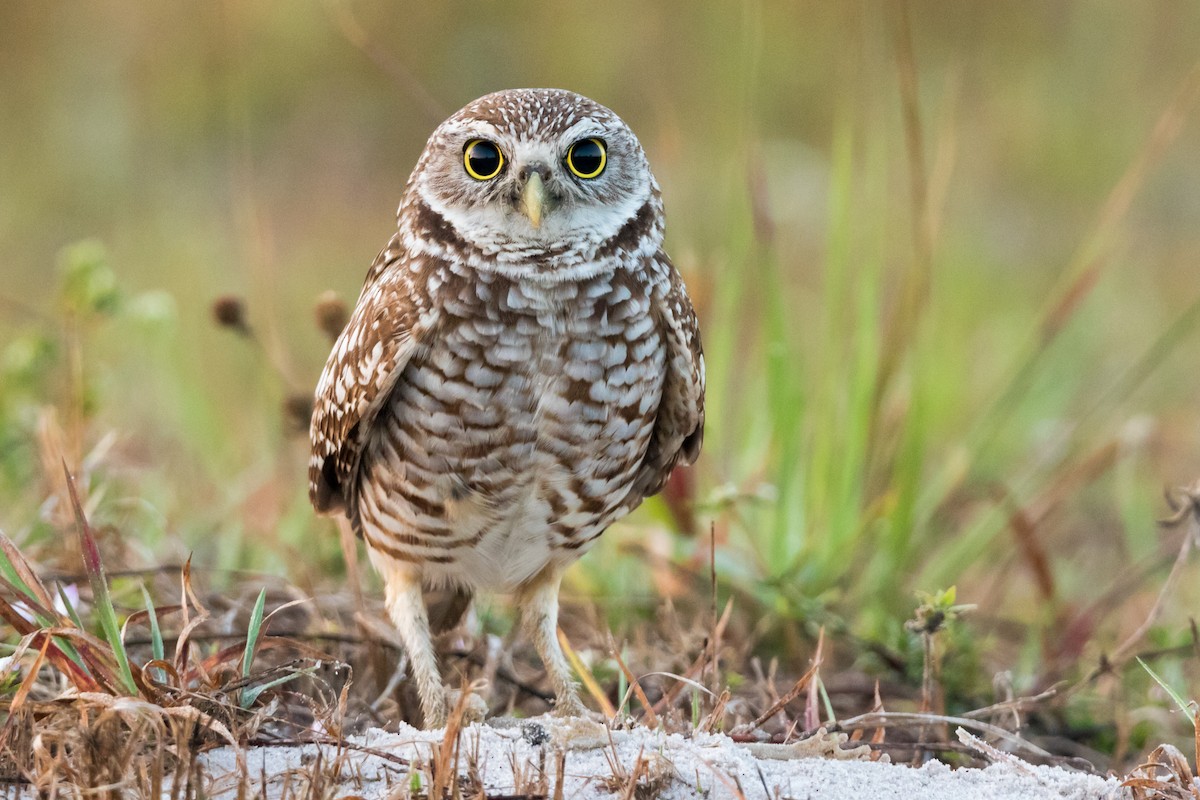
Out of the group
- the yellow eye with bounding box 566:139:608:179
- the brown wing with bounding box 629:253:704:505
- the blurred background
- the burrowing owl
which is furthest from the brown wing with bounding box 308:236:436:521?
the blurred background

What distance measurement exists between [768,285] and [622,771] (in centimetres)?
225

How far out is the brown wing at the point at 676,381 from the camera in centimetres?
303

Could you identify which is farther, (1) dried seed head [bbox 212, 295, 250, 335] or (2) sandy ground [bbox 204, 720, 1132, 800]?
(1) dried seed head [bbox 212, 295, 250, 335]

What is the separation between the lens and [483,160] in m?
2.91

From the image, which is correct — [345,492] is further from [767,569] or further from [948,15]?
[948,15]

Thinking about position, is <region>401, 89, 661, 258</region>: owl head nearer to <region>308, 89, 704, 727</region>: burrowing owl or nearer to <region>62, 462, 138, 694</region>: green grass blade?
<region>308, 89, 704, 727</region>: burrowing owl

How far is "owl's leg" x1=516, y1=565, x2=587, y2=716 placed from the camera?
315 cm

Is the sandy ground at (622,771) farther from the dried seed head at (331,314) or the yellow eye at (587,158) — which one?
the dried seed head at (331,314)

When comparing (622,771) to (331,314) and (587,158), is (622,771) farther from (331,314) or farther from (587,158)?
(331,314)

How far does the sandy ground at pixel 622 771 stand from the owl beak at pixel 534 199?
1.04 meters

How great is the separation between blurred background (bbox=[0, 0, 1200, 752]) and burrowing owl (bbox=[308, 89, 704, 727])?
60cm

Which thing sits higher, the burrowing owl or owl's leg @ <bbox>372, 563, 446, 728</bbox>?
the burrowing owl

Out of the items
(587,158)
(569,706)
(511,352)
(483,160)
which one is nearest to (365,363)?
(511,352)

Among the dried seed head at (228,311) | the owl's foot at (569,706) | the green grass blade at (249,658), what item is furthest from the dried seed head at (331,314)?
the green grass blade at (249,658)
